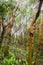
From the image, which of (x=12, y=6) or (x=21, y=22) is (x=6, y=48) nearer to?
(x=12, y=6)

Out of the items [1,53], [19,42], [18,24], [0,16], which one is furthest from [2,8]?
[18,24]

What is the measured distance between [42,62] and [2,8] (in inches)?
154

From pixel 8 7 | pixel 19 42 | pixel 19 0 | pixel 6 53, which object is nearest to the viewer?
pixel 6 53

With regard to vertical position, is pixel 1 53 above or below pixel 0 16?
below

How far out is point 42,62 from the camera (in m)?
12.1

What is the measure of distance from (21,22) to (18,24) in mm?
1036

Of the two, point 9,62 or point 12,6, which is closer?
point 9,62

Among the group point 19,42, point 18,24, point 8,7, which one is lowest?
point 19,42

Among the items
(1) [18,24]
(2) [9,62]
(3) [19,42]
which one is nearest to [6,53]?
(2) [9,62]

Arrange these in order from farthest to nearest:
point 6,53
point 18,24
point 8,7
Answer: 1. point 18,24
2. point 8,7
3. point 6,53

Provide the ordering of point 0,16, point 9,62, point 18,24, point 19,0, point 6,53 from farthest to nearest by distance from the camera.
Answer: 1. point 18,24
2. point 19,0
3. point 0,16
4. point 6,53
5. point 9,62

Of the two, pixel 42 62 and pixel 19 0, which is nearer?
pixel 42 62

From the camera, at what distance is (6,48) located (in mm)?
12125

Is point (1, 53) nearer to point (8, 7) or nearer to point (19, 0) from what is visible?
point (8, 7)
